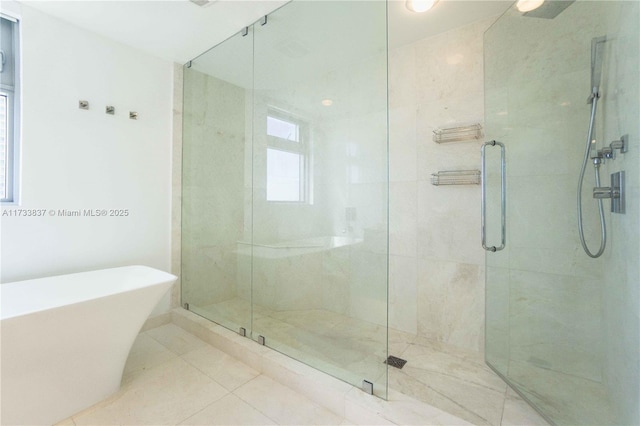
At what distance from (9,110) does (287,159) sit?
1946 millimetres

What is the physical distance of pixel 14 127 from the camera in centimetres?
194

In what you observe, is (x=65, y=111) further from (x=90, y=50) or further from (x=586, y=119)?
(x=586, y=119)

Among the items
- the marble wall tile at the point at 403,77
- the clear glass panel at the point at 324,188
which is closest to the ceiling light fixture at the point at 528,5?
the marble wall tile at the point at 403,77

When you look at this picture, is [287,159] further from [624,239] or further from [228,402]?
[624,239]

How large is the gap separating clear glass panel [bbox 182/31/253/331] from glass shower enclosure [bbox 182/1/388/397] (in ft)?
0.04

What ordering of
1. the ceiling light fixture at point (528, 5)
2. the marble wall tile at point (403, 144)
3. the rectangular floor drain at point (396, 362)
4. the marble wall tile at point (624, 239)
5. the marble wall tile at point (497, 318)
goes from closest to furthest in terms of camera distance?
the marble wall tile at point (624, 239), the ceiling light fixture at point (528, 5), the marble wall tile at point (497, 318), the rectangular floor drain at point (396, 362), the marble wall tile at point (403, 144)

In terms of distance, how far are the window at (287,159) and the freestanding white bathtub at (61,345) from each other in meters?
0.95

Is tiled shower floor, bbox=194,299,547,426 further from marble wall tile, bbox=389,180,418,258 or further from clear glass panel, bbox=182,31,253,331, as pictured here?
marble wall tile, bbox=389,180,418,258

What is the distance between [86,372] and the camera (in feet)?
5.00

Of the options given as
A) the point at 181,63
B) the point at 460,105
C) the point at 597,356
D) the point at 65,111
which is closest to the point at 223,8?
the point at 181,63

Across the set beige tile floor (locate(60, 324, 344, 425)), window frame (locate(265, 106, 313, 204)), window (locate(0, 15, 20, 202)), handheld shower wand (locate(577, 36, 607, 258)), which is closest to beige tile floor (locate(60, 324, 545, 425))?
beige tile floor (locate(60, 324, 344, 425))

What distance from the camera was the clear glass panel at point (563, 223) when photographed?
1.18m

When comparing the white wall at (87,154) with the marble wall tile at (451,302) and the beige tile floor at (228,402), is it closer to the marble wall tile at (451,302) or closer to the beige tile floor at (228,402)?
the beige tile floor at (228,402)

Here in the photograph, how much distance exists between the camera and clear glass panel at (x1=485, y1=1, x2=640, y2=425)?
3.88ft
